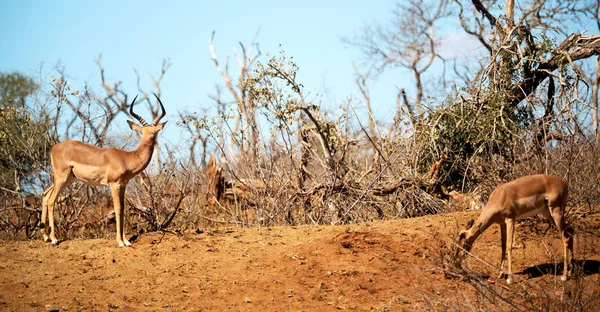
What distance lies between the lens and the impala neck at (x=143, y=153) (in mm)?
8797

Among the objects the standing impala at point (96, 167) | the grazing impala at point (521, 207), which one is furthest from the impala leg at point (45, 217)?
the grazing impala at point (521, 207)

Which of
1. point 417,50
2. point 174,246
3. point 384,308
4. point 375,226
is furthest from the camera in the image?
point 417,50

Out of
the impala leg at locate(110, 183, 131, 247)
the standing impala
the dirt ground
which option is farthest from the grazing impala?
the standing impala

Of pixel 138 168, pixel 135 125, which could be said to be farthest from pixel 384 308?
pixel 135 125

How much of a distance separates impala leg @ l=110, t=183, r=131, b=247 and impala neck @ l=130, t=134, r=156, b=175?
302 millimetres

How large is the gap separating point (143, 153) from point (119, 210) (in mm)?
872

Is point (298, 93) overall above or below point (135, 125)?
above

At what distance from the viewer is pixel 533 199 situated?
7488 millimetres

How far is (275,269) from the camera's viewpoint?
769 cm

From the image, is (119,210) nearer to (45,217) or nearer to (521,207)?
(45,217)

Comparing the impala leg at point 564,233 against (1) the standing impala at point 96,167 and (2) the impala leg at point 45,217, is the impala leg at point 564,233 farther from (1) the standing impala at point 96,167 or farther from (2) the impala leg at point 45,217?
(2) the impala leg at point 45,217

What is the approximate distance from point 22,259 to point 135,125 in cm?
234

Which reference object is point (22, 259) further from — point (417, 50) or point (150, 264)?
point (417, 50)

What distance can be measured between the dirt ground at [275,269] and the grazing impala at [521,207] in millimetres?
289
